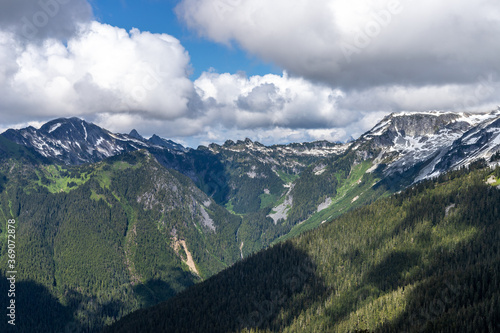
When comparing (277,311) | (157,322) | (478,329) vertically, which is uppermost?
(157,322)

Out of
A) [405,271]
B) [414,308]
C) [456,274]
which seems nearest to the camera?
[414,308]

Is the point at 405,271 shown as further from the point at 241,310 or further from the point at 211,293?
the point at 211,293

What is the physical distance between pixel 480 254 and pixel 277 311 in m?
108

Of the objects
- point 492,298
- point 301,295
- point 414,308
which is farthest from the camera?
point 301,295

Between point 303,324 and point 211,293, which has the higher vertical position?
point 211,293

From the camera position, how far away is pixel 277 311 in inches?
7131

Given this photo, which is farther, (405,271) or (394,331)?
(405,271)

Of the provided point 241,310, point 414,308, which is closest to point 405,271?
point 414,308

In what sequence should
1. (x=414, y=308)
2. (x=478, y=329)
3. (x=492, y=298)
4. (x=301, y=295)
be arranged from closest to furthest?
1. (x=478, y=329)
2. (x=492, y=298)
3. (x=414, y=308)
4. (x=301, y=295)

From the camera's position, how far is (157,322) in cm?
17462

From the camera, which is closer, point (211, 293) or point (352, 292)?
point (352, 292)

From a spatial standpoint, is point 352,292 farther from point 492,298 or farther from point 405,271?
point 492,298

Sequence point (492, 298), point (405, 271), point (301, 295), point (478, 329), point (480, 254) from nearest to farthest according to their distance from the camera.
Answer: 1. point (478, 329)
2. point (492, 298)
3. point (480, 254)
4. point (405, 271)
5. point (301, 295)

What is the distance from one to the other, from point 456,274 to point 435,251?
44.6 metres
